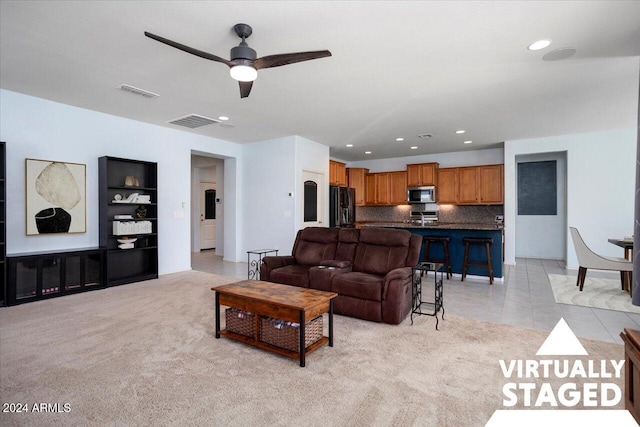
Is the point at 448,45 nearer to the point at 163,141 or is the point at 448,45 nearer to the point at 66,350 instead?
the point at 66,350

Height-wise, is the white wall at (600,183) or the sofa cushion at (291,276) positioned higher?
the white wall at (600,183)

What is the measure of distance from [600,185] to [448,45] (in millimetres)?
5619

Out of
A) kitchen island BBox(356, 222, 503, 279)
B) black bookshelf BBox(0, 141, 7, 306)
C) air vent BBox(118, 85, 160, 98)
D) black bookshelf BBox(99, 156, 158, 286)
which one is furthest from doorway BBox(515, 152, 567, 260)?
black bookshelf BBox(0, 141, 7, 306)

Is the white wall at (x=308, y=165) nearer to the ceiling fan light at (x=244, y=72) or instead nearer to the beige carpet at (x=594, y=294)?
the ceiling fan light at (x=244, y=72)

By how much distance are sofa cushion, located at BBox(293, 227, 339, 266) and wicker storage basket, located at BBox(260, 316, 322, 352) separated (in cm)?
169

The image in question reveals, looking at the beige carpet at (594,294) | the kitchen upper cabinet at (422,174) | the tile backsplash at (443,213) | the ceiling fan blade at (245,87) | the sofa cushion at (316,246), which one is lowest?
the beige carpet at (594,294)

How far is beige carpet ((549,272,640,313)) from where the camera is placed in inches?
157

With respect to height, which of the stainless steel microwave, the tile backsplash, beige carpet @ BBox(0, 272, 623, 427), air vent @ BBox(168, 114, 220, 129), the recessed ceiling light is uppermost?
air vent @ BBox(168, 114, 220, 129)

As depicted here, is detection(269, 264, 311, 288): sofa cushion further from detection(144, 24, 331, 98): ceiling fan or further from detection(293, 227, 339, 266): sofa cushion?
detection(144, 24, 331, 98): ceiling fan

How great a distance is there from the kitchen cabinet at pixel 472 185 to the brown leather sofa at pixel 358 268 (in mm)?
4783

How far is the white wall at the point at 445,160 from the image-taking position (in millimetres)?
8031

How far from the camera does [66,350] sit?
2.73 meters

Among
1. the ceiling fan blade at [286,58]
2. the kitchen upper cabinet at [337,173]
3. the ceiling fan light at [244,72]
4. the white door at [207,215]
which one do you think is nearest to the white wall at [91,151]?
the kitchen upper cabinet at [337,173]

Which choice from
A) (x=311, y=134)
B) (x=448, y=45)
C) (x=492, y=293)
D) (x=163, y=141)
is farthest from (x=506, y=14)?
(x=163, y=141)
